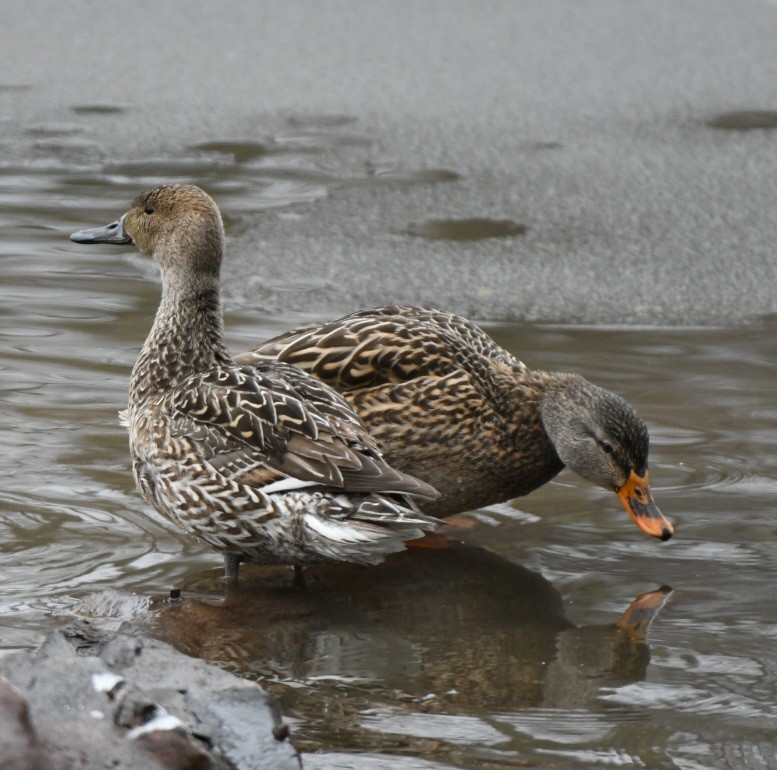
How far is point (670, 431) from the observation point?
5.94m

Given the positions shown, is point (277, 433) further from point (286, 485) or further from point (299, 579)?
point (299, 579)

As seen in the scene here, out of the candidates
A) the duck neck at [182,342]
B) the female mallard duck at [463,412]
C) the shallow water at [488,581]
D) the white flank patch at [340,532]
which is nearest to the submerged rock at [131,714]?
the shallow water at [488,581]

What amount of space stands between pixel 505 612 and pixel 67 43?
8299 millimetres

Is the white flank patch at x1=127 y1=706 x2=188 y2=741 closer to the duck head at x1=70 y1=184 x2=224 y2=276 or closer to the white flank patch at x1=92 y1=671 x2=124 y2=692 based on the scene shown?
the white flank patch at x1=92 y1=671 x2=124 y2=692

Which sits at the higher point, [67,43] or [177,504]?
[67,43]

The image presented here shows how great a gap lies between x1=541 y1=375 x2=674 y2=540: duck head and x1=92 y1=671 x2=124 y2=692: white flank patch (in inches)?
88.7

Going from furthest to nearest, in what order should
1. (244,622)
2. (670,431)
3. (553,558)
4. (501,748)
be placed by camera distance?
1. (670,431)
2. (553,558)
3. (244,622)
4. (501,748)

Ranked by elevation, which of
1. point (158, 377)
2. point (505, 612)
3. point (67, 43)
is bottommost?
point (505, 612)

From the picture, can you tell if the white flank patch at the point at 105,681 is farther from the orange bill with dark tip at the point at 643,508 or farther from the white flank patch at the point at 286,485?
the orange bill with dark tip at the point at 643,508

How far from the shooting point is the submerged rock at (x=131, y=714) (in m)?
3.11

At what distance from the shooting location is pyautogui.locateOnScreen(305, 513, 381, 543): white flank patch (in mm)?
4336

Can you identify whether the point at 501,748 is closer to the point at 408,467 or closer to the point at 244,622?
the point at 244,622

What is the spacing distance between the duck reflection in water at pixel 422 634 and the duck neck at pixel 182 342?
77 centimetres

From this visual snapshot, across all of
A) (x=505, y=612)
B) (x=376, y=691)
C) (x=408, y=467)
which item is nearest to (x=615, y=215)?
(x=408, y=467)
